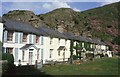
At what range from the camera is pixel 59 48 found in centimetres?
5441

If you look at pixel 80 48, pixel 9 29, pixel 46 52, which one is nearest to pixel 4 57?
pixel 9 29

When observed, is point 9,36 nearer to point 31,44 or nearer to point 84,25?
point 31,44

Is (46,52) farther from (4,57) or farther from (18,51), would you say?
(4,57)

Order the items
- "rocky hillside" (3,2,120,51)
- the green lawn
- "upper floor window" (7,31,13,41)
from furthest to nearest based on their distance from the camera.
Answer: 1. "rocky hillside" (3,2,120,51)
2. "upper floor window" (7,31,13,41)
3. the green lawn

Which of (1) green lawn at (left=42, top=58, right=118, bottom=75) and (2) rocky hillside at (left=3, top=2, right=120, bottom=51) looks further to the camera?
(2) rocky hillside at (left=3, top=2, right=120, bottom=51)

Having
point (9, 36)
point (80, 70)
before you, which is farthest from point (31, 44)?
point (80, 70)

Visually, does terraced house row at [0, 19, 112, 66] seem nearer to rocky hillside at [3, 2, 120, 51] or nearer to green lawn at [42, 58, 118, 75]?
green lawn at [42, 58, 118, 75]

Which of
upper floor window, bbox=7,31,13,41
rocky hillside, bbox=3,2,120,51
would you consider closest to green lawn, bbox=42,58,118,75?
upper floor window, bbox=7,31,13,41

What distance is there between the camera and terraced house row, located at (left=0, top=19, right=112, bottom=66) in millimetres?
39844

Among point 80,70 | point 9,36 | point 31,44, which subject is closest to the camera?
point 80,70

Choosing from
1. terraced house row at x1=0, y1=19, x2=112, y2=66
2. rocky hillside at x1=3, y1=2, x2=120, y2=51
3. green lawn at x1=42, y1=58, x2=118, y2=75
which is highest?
rocky hillside at x1=3, y1=2, x2=120, y2=51

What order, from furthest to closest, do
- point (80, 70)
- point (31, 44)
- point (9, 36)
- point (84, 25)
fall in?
point (84, 25)
point (31, 44)
point (9, 36)
point (80, 70)

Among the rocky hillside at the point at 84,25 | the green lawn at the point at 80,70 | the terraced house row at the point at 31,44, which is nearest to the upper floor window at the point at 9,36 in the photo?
the terraced house row at the point at 31,44

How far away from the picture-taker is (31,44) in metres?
43.8
